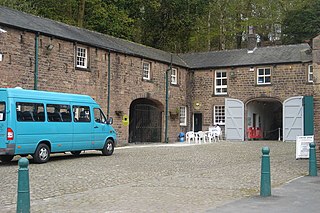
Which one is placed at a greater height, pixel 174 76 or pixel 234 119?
pixel 174 76

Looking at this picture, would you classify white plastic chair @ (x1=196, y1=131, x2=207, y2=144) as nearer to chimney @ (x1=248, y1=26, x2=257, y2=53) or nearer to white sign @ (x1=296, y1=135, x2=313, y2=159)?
chimney @ (x1=248, y1=26, x2=257, y2=53)

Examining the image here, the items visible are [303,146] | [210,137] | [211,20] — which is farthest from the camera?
[211,20]

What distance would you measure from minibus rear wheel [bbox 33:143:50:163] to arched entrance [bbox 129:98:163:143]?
42.3ft

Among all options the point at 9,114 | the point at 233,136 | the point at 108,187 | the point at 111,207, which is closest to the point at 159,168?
the point at 108,187

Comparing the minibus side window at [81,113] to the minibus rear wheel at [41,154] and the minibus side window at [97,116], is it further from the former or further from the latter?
the minibus rear wheel at [41,154]

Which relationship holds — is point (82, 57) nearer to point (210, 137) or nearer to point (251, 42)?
point (210, 137)

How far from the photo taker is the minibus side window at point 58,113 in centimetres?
1580

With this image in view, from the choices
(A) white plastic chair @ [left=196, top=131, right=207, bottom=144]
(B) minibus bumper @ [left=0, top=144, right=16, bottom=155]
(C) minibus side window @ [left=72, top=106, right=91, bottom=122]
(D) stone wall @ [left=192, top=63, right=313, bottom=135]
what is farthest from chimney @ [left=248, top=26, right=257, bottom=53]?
(B) minibus bumper @ [left=0, top=144, right=16, bottom=155]

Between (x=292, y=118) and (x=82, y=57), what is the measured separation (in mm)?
15114

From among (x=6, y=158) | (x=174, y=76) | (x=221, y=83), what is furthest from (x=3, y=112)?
(x=221, y=83)

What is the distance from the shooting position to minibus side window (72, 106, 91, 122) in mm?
17000

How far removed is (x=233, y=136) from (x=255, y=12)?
714 inches

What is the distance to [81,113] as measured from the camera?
17.4 m

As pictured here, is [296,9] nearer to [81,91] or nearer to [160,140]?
[160,140]
